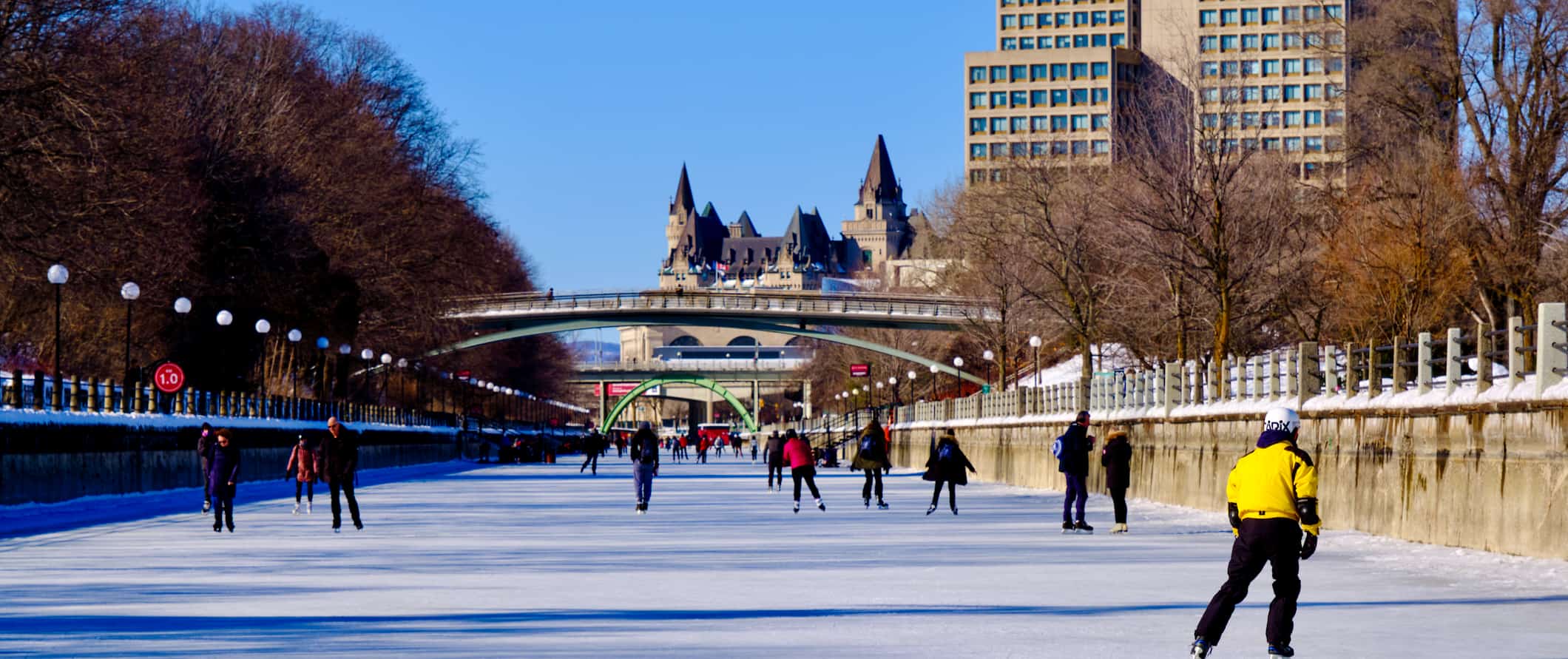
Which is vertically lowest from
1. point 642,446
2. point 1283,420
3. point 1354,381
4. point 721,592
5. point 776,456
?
point 721,592

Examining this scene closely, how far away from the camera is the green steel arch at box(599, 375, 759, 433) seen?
159750 mm

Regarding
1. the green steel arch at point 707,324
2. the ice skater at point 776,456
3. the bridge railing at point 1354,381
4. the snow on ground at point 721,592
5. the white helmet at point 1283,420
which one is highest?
the green steel arch at point 707,324

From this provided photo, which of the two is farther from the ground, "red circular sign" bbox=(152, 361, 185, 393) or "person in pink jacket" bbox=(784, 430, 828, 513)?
"red circular sign" bbox=(152, 361, 185, 393)

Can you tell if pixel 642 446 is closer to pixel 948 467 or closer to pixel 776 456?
pixel 948 467

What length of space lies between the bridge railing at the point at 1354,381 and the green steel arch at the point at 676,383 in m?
109

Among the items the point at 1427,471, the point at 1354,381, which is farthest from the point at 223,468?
the point at 1354,381

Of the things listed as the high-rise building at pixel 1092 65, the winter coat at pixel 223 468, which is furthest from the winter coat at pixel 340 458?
the high-rise building at pixel 1092 65

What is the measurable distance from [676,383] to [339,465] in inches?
5764

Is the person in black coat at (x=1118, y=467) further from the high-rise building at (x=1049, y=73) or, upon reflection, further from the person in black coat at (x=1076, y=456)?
the high-rise building at (x=1049, y=73)

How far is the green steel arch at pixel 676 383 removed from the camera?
159750 millimetres

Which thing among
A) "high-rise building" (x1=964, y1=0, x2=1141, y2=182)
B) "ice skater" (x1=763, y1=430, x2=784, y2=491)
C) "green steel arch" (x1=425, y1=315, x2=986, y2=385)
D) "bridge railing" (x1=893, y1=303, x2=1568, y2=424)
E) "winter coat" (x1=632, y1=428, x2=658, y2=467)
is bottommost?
"ice skater" (x1=763, y1=430, x2=784, y2=491)

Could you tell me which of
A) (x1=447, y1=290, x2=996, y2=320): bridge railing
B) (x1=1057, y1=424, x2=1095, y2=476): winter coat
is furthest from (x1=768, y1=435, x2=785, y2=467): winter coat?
(x1=447, y1=290, x2=996, y2=320): bridge railing

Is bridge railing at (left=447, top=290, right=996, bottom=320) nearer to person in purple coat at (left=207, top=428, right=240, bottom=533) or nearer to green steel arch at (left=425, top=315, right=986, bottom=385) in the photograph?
green steel arch at (left=425, top=315, right=986, bottom=385)

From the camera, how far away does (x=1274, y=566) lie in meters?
10.7
